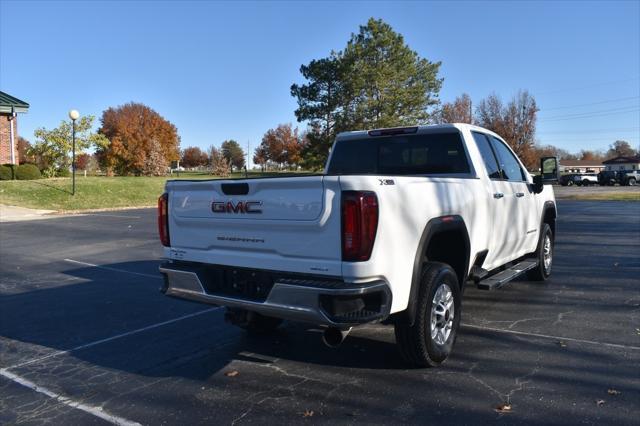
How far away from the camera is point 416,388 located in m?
3.87

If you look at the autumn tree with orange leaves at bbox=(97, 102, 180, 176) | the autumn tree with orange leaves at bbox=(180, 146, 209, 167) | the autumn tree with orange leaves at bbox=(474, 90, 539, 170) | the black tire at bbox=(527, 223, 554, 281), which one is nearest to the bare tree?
the autumn tree with orange leaves at bbox=(474, 90, 539, 170)

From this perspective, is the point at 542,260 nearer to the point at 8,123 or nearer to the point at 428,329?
the point at 428,329

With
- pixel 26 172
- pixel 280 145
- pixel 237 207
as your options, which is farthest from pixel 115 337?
pixel 280 145

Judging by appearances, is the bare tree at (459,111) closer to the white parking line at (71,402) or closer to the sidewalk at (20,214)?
the sidewalk at (20,214)

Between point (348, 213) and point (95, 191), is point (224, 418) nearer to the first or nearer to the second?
point (348, 213)

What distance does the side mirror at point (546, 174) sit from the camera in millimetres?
6840

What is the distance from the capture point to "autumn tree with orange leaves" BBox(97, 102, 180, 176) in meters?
55.8

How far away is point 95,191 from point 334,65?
2595 centimetres

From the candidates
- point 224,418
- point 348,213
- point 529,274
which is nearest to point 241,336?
point 224,418

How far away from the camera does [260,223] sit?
3.83m

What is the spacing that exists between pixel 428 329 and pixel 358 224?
123 centimetres

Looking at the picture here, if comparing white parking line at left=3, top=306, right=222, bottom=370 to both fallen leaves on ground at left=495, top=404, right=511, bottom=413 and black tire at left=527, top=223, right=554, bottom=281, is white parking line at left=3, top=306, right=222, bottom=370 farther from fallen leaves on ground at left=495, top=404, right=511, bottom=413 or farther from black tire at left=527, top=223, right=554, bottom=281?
black tire at left=527, top=223, right=554, bottom=281

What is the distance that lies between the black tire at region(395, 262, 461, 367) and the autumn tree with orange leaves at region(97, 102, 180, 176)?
52.5 metres

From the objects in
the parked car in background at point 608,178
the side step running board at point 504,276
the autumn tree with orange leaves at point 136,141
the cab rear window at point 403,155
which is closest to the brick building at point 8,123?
the autumn tree with orange leaves at point 136,141
